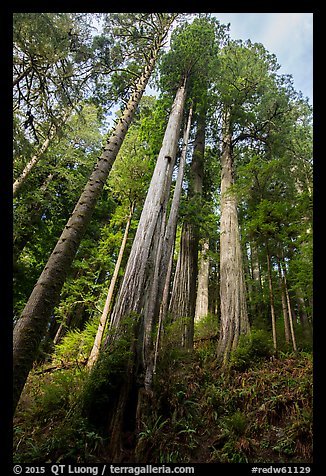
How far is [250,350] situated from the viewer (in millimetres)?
5773

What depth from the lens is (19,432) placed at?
3490 millimetres

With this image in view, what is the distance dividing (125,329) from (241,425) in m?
2.21

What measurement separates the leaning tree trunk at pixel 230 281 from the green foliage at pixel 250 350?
0.23m

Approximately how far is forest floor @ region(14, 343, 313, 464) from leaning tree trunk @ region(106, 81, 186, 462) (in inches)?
10.3

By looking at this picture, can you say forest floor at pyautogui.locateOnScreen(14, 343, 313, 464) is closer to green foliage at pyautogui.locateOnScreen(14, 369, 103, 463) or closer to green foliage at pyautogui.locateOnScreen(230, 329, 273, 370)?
green foliage at pyautogui.locateOnScreen(14, 369, 103, 463)

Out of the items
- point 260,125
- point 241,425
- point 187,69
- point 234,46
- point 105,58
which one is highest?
point 234,46

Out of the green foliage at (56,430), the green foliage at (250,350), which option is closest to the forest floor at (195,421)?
the green foliage at (56,430)

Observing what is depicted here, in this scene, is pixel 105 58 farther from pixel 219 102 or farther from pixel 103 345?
pixel 103 345

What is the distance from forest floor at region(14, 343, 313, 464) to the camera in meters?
3.11

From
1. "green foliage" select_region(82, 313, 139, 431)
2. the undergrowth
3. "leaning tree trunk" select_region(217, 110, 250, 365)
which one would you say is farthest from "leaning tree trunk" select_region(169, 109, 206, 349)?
"green foliage" select_region(82, 313, 139, 431)

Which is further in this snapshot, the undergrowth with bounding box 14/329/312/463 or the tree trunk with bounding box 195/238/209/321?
the tree trunk with bounding box 195/238/209/321

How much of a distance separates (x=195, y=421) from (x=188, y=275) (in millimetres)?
4097

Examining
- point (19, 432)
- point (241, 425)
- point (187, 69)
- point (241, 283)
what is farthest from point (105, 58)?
point (241, 425)

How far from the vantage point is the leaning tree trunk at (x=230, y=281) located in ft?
20.7
